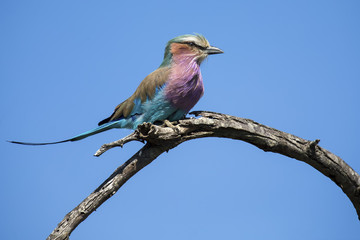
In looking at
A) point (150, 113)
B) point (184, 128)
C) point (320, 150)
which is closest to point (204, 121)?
point (184, 128)

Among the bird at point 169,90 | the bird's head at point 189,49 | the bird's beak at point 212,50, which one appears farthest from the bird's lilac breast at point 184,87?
the bird's beak at point 212,50

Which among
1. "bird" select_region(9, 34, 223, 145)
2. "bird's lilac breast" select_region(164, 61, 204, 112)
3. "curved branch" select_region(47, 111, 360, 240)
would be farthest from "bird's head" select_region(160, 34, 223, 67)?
"curved branch" select_region(47, 111, 360, 240)

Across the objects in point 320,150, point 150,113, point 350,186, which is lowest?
point 350,186

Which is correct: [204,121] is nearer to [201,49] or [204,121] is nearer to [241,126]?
[241,126]

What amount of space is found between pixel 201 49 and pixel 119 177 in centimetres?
179

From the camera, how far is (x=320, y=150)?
4.59 metres

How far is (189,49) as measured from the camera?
5.19 meters

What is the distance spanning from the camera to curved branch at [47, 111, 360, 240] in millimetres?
4086

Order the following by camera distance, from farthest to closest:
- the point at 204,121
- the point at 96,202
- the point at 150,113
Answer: the point at 150,113 < the point at 204,121 < the point at 96,202

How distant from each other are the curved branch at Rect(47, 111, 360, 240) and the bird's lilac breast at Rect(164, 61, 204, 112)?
0.63 ft

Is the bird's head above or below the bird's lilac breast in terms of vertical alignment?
above

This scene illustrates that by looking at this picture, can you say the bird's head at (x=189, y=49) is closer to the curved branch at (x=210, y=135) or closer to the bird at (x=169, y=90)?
the bird at (x=169, y=90)

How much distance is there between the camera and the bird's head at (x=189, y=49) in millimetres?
5172

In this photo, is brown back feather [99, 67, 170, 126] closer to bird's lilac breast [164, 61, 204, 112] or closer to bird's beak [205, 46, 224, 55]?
bird's lilac breast [164, 61, 204, 112]
